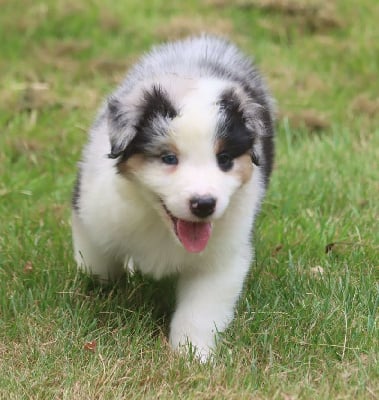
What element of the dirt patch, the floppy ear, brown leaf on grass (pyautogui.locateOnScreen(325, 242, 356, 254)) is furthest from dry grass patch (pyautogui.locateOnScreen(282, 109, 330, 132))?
the floppy ear

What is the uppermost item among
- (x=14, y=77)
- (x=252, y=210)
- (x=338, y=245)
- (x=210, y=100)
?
(x=210, y=100)

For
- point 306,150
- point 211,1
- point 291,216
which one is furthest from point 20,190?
point 211,1

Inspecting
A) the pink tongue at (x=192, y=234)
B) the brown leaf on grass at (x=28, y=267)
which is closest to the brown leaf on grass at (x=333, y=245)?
the pink tongue at (x=192, y=234)

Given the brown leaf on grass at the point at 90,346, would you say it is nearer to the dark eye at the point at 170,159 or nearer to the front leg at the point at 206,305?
the front leg at the point at 206,305

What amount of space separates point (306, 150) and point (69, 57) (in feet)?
8.31

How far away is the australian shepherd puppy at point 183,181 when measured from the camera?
3.28 m

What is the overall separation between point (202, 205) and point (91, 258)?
1.07 metres

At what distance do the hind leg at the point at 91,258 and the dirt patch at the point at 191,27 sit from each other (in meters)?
4.03

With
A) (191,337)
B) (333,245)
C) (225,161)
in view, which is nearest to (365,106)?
(333,245)

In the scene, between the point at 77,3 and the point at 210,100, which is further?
the point at 77,3

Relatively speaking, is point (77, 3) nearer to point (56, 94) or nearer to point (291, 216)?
point (56, 94)

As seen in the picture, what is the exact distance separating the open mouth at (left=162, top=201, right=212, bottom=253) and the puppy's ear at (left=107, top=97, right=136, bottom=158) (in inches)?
11.6

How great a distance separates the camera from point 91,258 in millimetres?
4113

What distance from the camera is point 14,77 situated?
7.14 m
